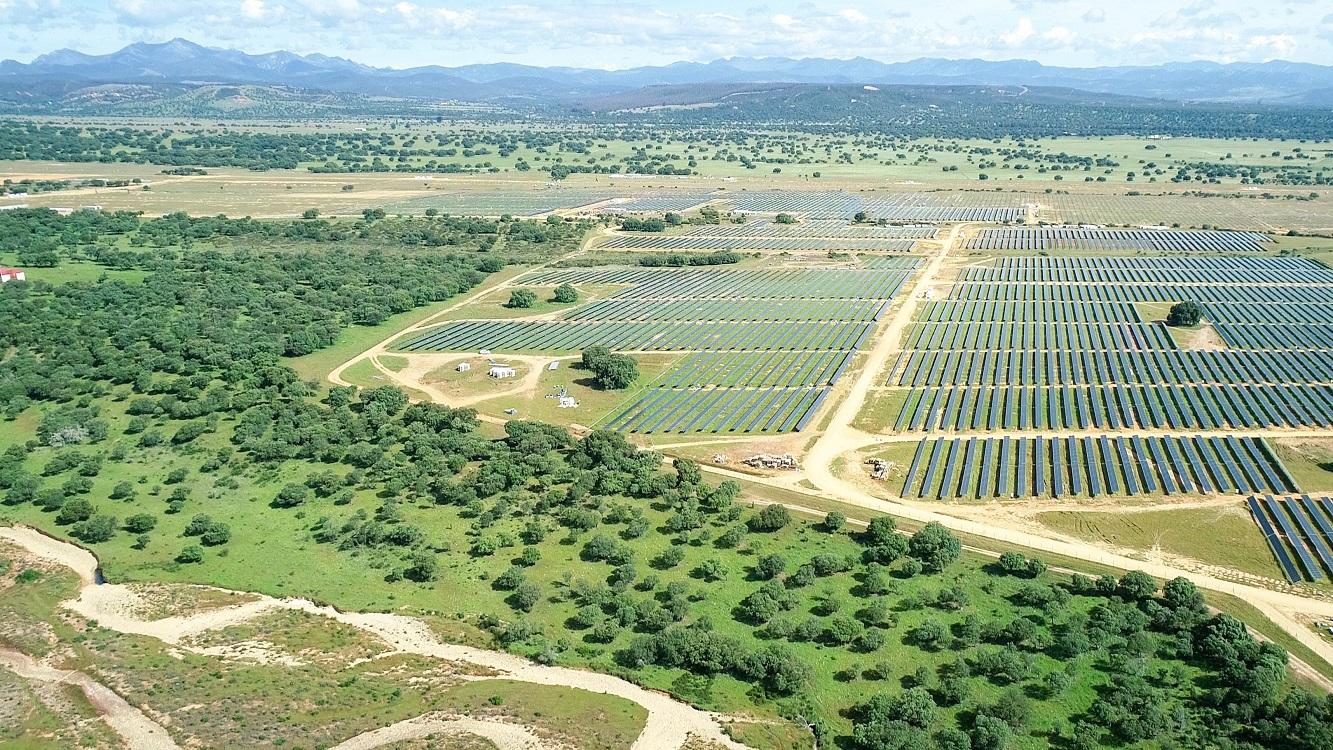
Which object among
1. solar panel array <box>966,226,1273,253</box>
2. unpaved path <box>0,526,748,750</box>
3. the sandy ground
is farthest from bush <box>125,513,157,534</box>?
solar panel array <box>966,226,1273,253</box>

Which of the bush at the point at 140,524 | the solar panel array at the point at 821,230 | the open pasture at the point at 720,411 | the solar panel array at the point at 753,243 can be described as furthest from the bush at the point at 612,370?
the solar panel array at the point at 821,230

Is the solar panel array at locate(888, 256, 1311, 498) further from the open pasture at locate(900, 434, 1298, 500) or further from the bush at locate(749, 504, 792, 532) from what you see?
the bush at locate(749, 504, 792, 532)

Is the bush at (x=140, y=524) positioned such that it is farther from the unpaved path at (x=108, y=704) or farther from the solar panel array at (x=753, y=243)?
the solar panel array at (x=753, y=243)

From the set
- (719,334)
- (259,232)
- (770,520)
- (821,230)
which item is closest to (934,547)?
(770,520)

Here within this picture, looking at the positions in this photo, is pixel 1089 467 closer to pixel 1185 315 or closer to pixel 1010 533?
pixel 1010 533

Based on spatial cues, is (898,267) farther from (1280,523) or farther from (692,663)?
→ (692,663)
